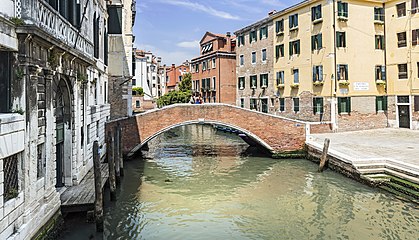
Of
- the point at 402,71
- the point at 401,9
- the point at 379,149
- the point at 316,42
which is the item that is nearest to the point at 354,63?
the point at 316,42

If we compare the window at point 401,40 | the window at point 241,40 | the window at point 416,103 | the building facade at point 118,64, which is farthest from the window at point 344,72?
the building facade at point 118,64

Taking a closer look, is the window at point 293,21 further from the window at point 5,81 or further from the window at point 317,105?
the window at point 5,81

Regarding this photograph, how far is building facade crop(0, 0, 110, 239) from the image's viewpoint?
4.66 m

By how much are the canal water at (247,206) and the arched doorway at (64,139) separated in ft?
3.90

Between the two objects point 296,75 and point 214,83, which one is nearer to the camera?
point 296,75

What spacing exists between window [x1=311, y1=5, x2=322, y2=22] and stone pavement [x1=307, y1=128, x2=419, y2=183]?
244 inches

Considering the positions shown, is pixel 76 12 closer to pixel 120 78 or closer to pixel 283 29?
pixel 120 78

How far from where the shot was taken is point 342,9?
57.4 feet

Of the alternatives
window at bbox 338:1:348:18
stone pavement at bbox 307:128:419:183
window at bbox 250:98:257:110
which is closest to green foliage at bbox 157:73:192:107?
window at bbox 250:98:257:110

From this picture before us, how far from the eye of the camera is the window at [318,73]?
58.8 feet

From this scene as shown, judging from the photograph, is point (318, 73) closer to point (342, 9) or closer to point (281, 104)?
point (342, 9)

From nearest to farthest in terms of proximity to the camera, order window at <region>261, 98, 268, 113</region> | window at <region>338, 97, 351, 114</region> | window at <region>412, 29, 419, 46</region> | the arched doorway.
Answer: the arched doorway → window at <region>412, 29, 419, 46</region> → window at <region>338, 97, 351, 114</region> → window at <region>261, 98, 268, 113</region>

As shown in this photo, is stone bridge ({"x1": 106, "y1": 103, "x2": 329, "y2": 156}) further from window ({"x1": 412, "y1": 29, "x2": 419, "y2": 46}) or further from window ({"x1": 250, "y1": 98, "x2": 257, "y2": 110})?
window ({"x1": 250, "y1": 98, "x2": 257, "y2": 110})

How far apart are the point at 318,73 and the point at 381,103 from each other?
3.83 metres
